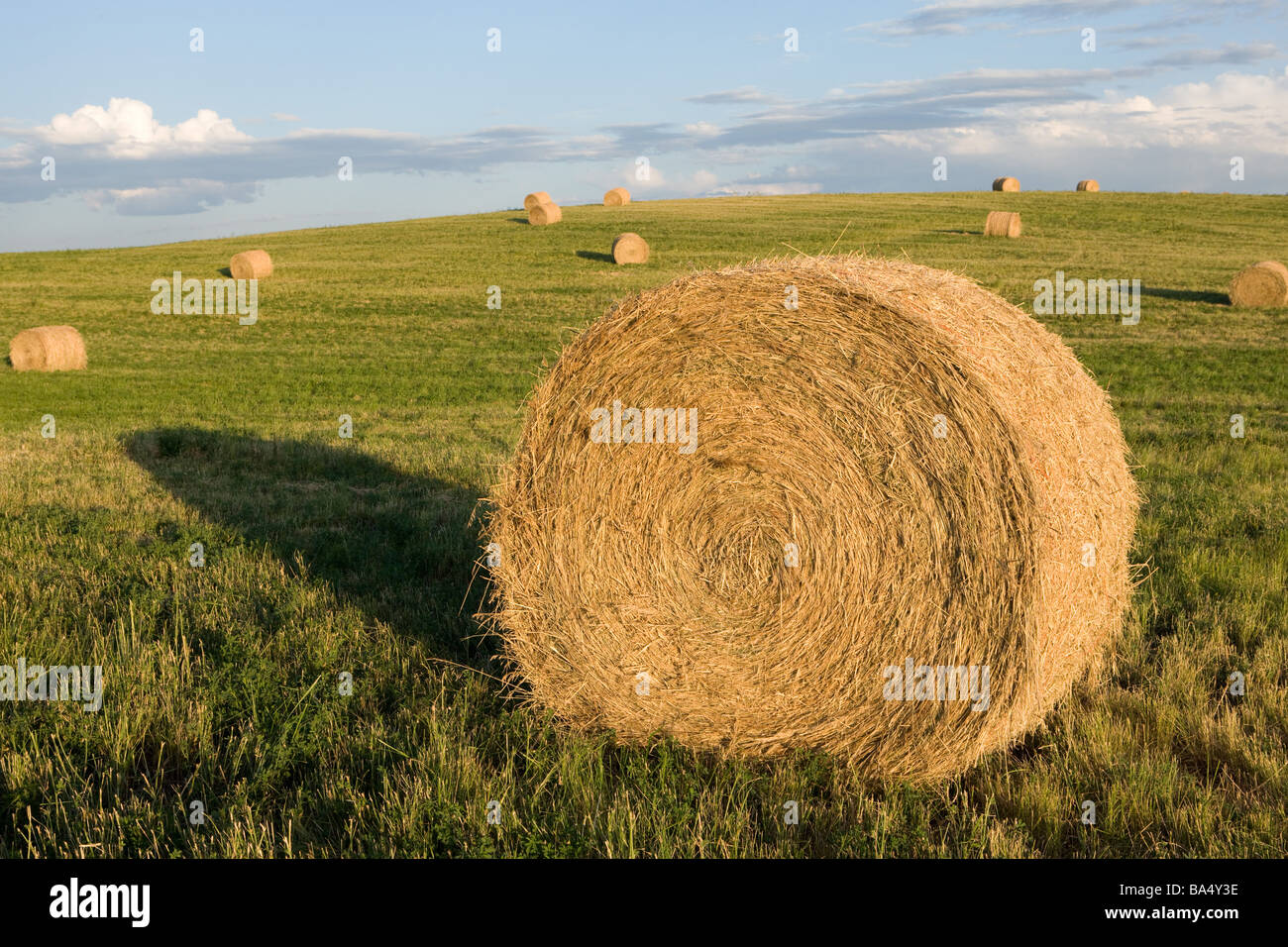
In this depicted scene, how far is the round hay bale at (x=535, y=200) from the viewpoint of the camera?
153ft

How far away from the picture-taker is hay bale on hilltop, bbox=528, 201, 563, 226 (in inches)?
1790

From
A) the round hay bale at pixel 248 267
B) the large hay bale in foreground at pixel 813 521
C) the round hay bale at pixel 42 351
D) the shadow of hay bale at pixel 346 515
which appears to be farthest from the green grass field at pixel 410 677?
the round hay bale at pixel 248 267

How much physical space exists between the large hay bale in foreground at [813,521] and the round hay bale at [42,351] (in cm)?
1883

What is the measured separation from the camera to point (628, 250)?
3431 centimetres

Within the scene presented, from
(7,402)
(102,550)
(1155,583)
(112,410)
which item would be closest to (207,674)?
(102,550)

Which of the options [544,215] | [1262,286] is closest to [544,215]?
[544,215]

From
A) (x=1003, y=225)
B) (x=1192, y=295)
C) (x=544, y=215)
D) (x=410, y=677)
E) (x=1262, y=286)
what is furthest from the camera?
(x=544, y=215)

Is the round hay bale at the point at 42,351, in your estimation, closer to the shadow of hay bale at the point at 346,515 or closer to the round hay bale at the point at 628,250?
the shadow of hay bale at the point at 346,515

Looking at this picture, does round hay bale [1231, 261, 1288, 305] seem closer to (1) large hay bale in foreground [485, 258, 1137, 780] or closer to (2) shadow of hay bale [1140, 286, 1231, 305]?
(2) shadow of hay bale [1140, 286, 1231, 305]

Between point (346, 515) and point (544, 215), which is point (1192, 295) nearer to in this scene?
point (346, 515)

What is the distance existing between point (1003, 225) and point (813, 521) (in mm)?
37894

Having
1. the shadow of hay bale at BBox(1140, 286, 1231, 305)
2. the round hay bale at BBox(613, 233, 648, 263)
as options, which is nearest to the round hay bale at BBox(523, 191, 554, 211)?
the round hay bale at BBox(613, 233, 648, 263)

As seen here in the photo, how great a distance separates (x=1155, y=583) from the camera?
22.5 feet

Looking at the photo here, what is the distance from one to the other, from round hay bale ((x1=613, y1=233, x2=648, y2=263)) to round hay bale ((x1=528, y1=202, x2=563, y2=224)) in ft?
38.5
